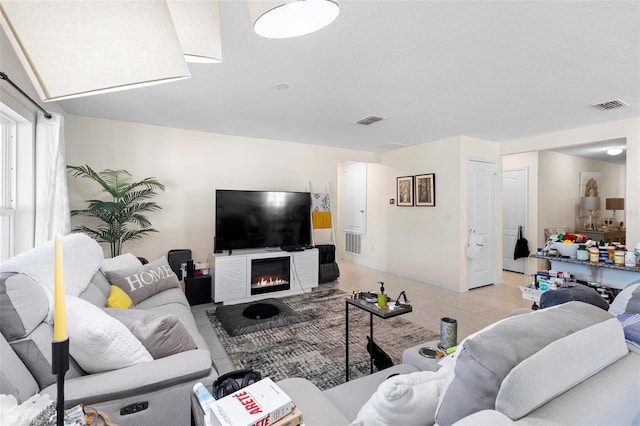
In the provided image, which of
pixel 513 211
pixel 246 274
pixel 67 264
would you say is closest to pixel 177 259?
pixel 246 274

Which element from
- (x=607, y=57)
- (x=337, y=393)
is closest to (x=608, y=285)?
(x=607, y=57)

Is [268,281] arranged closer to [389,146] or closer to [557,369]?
[389,146]

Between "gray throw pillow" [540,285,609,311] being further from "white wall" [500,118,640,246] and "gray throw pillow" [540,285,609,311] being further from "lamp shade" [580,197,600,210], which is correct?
"lamp shade" [580,197,600,210]

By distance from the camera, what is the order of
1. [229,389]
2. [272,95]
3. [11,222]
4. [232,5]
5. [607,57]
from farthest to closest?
[272,95] < [11,222] < [607,57] < [232,5] < [229,389]

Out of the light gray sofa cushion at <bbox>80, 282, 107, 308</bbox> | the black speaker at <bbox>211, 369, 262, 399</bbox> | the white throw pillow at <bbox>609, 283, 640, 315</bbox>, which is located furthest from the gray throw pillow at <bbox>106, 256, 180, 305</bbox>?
the white throw pillow at <bbox>609, 283, 640, 315</bbox>

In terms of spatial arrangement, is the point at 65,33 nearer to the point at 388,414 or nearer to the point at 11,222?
the point at 388,414

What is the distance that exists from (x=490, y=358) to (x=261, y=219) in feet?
12.6

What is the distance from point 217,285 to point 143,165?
1973 mm

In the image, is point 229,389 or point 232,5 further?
point 232,5

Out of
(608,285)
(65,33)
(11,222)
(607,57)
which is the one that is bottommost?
(608,285)

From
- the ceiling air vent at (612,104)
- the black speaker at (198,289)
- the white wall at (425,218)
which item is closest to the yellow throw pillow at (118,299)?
the black speaker at (198,289)

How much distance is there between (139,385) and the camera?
4.15 ft

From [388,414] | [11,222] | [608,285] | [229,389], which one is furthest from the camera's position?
[608,285]

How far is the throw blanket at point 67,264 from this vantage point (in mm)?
1385
